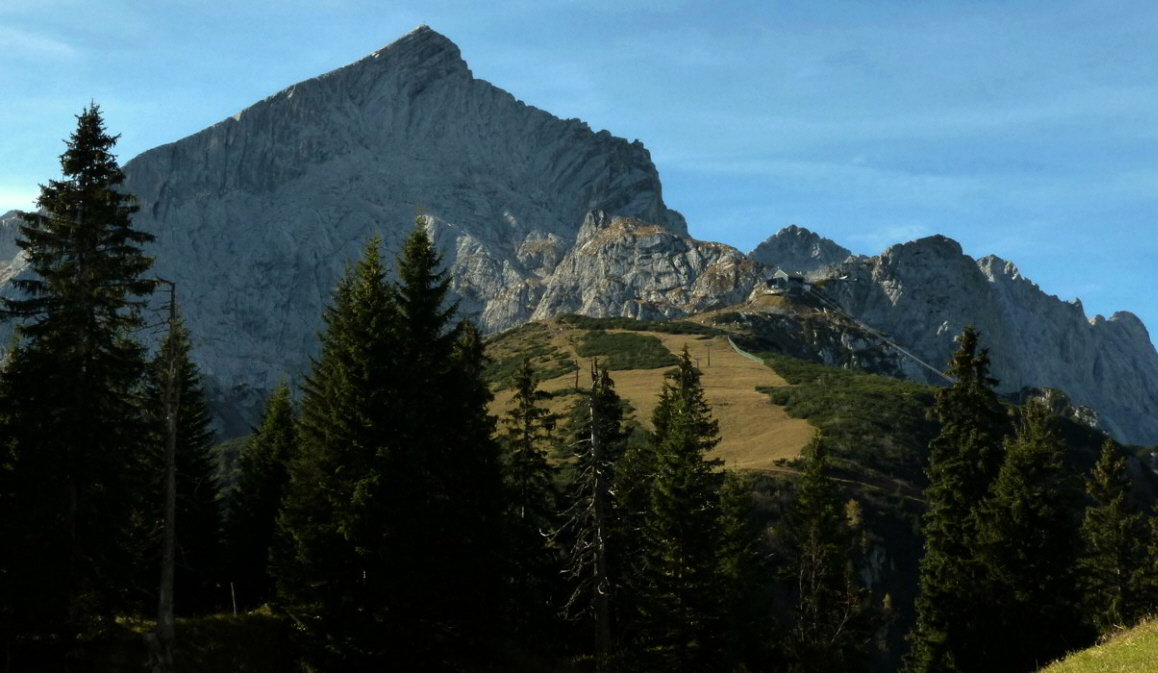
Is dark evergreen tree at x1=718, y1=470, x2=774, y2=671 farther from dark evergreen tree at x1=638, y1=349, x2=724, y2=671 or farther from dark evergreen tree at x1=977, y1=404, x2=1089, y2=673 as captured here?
dark evergreen tree at x1=977, y1=404, x2=1089, y2=673

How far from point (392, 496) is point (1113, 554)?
156 ft

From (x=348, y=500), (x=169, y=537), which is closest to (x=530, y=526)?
(x=348, y=500)

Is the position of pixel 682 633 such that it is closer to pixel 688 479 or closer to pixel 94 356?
pixel 688 479

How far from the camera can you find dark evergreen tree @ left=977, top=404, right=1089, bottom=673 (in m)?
43.2

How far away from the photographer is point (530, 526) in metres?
43.1

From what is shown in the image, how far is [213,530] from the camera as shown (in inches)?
1925

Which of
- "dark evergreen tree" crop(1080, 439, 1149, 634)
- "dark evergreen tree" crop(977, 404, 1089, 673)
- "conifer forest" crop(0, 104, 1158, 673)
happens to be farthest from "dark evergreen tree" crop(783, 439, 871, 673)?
"dark evergreen tree" crop(1080, 439, 1149, 634)

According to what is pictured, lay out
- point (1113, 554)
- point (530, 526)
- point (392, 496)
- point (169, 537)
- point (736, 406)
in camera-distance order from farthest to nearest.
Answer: point (736, 406) < point (1113, 554) < point (530, 526) < point (392, 496) < point (169, 537)

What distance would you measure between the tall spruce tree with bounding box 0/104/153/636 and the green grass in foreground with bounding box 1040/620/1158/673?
2484 centimetres

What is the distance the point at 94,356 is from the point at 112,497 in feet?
14.1

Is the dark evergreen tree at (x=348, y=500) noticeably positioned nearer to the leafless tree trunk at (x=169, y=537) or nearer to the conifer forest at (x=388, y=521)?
the conifer forest at (x=388, y=521)

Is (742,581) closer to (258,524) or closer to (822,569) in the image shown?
(822,569)

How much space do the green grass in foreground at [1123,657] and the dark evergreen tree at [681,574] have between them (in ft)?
55.5

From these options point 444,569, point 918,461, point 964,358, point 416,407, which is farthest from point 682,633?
point 918,461
